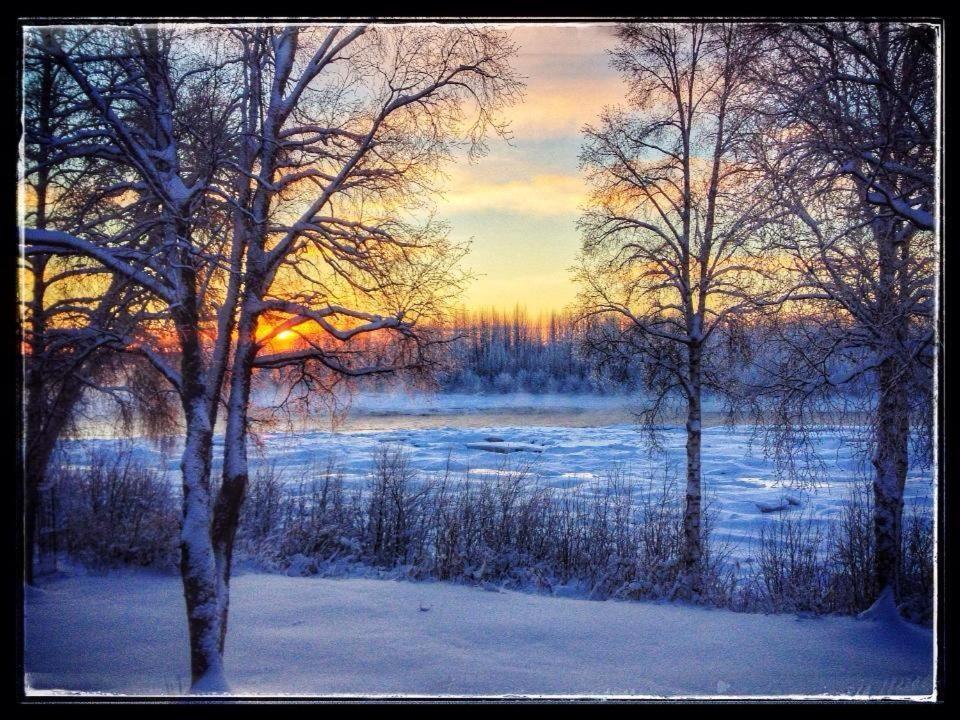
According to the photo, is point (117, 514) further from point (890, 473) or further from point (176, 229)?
point (890, 473)

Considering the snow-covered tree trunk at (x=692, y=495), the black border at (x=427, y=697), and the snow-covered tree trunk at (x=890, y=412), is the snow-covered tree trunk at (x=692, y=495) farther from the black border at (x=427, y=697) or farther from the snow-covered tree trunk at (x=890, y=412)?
the black border at (x=427, y=697)

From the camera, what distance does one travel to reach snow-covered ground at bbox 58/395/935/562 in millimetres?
3701

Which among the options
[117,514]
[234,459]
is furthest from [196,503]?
[117,514]

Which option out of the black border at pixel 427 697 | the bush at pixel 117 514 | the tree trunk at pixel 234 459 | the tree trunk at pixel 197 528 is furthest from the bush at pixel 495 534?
the black border at pixel 427 697

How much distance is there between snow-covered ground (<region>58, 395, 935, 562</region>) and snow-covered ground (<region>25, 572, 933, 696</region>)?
0.75 metres

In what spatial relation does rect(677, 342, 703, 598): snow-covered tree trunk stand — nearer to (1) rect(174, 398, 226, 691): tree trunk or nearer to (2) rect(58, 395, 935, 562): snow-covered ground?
(2) rect(58, 395, 935, 562): snow-covered ground

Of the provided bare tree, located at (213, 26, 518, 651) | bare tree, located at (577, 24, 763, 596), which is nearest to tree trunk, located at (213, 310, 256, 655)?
bare tree, located at (213, 26, 518, 651)

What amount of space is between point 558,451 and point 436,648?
1610 millimetres

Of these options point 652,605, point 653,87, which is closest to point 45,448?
point 652,605

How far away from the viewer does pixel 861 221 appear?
132 inches

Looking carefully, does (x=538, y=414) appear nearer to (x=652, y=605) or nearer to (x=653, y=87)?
(x=652, y=605)

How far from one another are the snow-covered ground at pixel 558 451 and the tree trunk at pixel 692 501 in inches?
3.5
